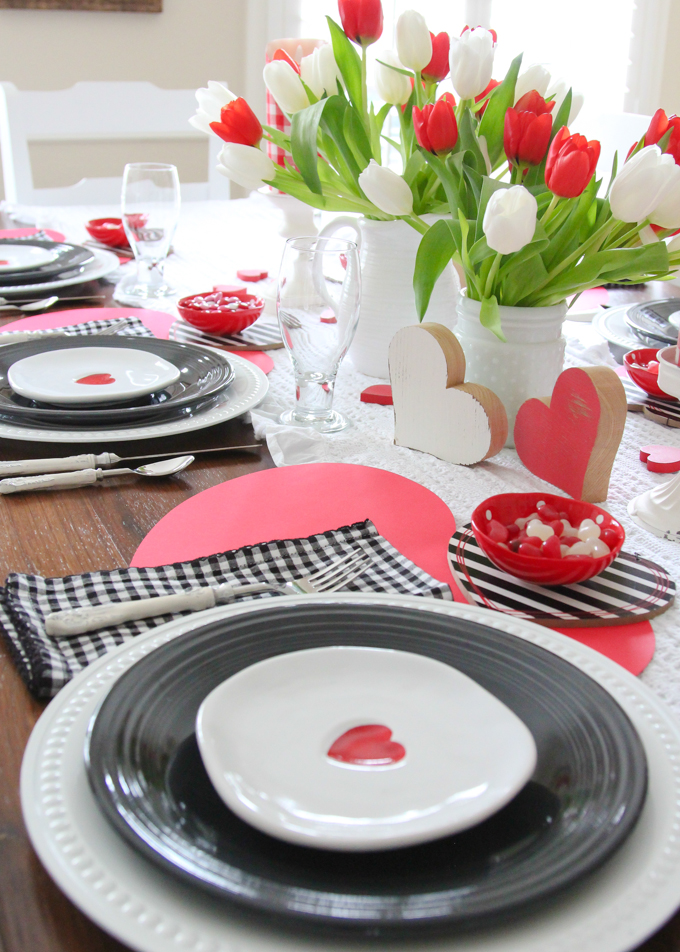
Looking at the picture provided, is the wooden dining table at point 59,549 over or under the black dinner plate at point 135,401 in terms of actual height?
under

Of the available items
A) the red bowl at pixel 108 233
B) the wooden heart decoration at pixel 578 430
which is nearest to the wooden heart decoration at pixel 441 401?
the wooden heart decoration at pixel 578 430

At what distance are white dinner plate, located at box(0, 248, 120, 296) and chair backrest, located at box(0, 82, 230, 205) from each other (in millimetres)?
814

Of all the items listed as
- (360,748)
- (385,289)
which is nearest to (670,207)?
(385,289)

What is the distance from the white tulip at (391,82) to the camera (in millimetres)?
1012

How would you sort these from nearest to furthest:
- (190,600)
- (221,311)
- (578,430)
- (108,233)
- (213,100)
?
(190,600) → (578,430) → (213,100) → (221,311) → (108,233)

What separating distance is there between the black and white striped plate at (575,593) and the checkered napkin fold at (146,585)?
43 millimetres

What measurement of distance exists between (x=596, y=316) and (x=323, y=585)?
861 millimetres

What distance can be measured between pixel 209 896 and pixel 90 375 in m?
0.75

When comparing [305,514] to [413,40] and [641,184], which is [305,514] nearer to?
[641,184]

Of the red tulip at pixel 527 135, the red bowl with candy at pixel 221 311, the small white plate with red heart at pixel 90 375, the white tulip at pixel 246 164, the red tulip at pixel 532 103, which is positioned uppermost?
the red tulip at pixel 532 103

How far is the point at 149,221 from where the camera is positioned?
137 cm

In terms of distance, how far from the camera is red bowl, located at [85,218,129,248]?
5.54 feet

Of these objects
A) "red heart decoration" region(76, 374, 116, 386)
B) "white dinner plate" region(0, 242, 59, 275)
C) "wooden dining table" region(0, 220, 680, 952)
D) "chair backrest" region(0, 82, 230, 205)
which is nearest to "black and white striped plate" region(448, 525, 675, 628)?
"wooden dining table" region(0, 220, 680, 952)

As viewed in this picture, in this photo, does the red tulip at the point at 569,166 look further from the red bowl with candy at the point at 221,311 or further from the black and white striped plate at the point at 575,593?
the red bowl with candy at the point at 221,311
